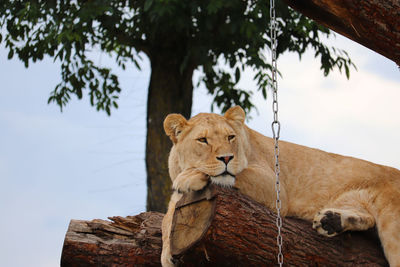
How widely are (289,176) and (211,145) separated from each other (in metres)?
1.00

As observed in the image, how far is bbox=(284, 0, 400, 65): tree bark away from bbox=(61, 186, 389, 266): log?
1.52m

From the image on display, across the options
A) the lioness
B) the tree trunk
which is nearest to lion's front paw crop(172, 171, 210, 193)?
the lioness

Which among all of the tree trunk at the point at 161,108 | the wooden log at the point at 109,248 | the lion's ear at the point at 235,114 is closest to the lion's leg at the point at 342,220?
the lion's ear at the point at 235,114

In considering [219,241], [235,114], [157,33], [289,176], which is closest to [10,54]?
[157,33]

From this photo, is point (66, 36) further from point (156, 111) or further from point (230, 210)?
point (230, 210)

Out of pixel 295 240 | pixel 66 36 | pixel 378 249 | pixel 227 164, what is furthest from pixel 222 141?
pixel 66 36

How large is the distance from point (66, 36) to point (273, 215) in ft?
17.0

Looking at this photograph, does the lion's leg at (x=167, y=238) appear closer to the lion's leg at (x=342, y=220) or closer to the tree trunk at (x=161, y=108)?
the lion's leg at (x=342, y=220)

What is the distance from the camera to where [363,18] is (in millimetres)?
3754

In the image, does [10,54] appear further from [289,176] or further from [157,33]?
[289,176]

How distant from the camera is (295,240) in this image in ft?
14.0

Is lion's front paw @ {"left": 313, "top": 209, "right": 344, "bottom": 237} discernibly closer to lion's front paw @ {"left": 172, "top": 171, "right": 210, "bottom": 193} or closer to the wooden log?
lion's front paw @ {"left": 172, "top": 171, "right": 210, "bottom": 193}

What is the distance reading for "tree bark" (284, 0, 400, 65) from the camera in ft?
12.2

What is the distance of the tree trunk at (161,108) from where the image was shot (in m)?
8.89
